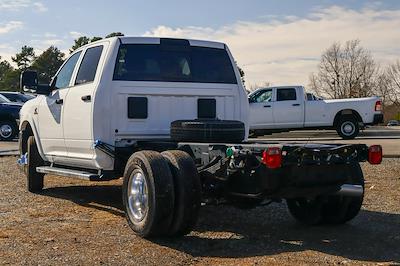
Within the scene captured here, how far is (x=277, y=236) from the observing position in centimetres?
625

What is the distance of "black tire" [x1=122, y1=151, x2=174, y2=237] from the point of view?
5.58 meters

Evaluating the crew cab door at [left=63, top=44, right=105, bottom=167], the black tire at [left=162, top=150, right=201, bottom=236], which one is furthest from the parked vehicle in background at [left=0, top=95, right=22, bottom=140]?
the black tire at [left=162, top=150, right=201, bottom=236]

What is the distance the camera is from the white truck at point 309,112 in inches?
817

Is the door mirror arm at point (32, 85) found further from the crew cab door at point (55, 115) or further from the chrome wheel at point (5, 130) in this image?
the chrome wheel at point (5, 130)

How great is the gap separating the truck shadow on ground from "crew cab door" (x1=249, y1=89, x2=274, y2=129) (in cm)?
1285

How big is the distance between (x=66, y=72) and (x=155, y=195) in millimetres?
3587

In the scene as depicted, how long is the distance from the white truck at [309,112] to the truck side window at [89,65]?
13352mm

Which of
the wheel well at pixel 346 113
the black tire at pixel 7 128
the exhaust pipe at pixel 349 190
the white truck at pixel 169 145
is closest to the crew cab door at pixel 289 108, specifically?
the wheel well at pixel 346 113

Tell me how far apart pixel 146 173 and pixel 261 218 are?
2.12 m

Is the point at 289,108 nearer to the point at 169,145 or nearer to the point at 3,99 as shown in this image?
the point at 3,99

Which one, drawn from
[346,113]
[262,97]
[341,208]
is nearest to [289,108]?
[262,97]

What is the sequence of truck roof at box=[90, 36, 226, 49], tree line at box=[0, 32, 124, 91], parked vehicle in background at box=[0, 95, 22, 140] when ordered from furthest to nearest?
1. tree line at box=[0, 32, 124, 91]
2. parked vehicle in background at box=[0, 95, 22, 140]
3. truck roof at box=[90, 36, 226, 49]

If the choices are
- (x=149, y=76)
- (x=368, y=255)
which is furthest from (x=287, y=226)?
(x=149, y=76)

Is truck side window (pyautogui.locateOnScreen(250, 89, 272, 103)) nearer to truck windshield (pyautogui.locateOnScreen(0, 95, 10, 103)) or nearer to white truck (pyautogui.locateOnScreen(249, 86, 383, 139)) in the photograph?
white truck (pyautogui.locateOnScreen(249, 86, 383, 139))
